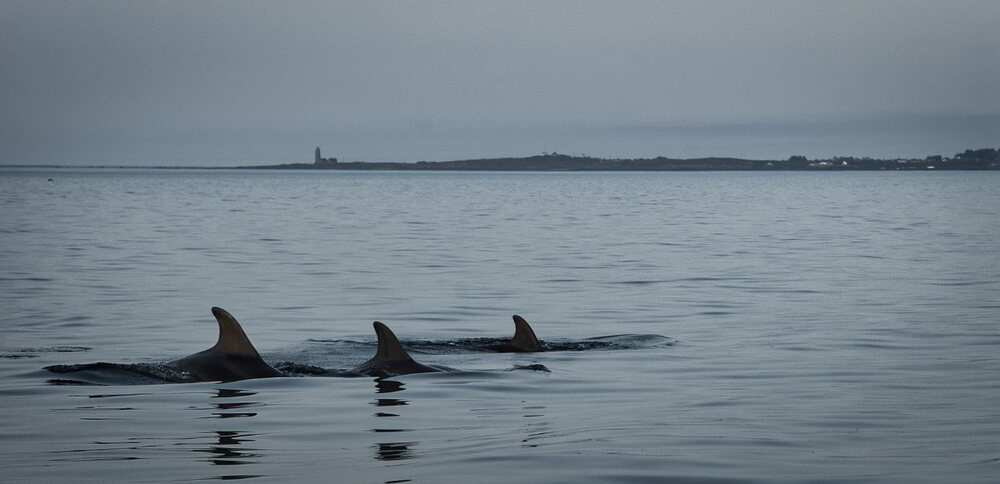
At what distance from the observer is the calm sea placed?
956 centimetres

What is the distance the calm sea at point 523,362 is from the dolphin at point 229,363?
22 centimetres

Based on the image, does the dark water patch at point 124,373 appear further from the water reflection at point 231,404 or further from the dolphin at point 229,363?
the water reflection at point 231,404

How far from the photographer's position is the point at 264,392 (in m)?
12.8

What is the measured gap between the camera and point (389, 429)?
35.6ft

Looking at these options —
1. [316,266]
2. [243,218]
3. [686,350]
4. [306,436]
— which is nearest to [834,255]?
[316,266]

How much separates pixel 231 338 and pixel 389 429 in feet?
10.4

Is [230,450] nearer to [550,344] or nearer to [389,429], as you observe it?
[389,429]

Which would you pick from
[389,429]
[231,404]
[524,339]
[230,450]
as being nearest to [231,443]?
[230,450]

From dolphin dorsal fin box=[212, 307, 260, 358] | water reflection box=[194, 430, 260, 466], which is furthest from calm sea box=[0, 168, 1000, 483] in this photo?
dolphin dorsal fin box=[212, 307, 260, 358]

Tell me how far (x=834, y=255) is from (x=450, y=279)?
12.2 meters

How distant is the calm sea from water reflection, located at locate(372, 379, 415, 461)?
4cm

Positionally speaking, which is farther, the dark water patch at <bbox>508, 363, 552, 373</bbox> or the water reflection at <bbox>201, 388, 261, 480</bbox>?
the dark water patch at <bbox>508, 363, 552, 373</bbox>

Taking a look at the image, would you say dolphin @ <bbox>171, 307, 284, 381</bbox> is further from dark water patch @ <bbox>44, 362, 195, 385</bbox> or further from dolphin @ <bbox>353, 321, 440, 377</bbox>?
dolphin @ <bbox>353, 321, 440, 377</bbox>

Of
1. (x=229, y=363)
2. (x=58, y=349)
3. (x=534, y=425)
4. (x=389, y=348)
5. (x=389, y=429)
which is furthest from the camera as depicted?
(x=58, y=349)
